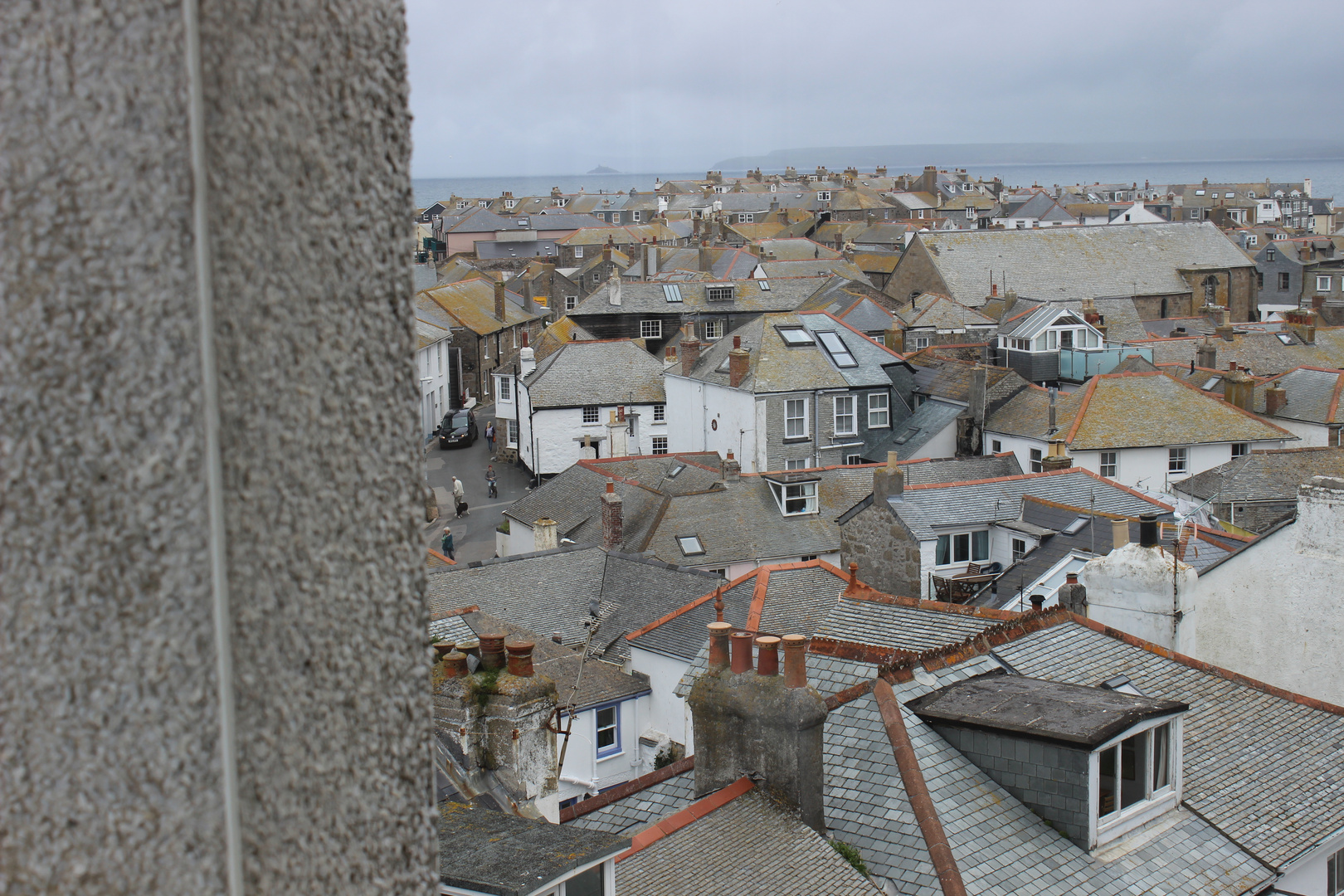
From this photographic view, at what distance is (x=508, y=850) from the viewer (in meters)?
5.95

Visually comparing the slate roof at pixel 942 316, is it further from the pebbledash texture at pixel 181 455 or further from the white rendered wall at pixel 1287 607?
the pebbledash texture at pixel 181 455

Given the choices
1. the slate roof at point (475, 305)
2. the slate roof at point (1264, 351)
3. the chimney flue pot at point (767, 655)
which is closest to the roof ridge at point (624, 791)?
the chimney flue pot at point (767, 655)

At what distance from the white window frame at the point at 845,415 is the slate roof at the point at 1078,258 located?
29713mm

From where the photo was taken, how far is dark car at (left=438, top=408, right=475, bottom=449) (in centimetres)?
5494

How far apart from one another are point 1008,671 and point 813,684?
5.10 feet

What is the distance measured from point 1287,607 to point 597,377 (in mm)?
35269

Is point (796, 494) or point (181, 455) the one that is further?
point (796, 494)

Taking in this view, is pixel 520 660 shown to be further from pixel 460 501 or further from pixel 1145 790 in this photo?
pixel 460 501

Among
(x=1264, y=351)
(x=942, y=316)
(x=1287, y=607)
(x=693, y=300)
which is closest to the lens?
(x=1287, y=607)

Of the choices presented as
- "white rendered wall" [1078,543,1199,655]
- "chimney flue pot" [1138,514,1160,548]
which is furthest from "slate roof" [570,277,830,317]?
"white rendered wall" [1078,543,1199,655]

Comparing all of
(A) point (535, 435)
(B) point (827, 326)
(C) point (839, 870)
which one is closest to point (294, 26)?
(C) point (839, 870)

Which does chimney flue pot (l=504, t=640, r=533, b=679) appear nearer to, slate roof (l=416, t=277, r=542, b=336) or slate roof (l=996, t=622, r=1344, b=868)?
slate roof (l=996, t=622, r=1344, b=868)

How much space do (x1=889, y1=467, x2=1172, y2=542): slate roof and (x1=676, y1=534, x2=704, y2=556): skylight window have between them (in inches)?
227

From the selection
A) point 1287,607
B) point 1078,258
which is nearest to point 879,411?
point 1287,607
